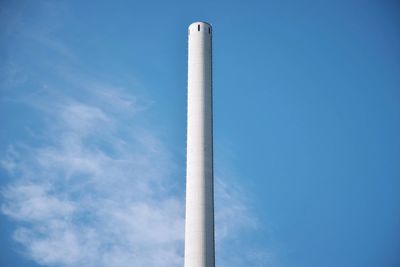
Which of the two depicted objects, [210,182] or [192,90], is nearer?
[210,182]

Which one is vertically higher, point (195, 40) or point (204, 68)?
point (195, 40)

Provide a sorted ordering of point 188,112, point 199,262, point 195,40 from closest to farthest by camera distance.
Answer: point 199,262 → point 188,112 → point 195,40

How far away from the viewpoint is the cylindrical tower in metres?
54.3

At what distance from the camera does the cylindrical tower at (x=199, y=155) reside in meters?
54.3

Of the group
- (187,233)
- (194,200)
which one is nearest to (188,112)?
(194,200)

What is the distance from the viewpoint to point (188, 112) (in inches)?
2447

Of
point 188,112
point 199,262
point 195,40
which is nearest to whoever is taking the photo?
point 199,262

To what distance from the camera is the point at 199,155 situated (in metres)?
58.7

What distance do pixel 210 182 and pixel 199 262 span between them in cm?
998

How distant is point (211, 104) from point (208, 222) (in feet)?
53.9

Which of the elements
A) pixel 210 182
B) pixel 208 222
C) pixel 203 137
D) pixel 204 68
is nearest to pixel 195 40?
pixel 204 68

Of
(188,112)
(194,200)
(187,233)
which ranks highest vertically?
(188,112)

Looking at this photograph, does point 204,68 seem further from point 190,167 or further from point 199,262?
point 199,262

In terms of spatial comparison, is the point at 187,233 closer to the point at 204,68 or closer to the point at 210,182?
the point at 210,182
